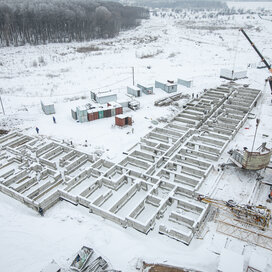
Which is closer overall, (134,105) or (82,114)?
(82,114)

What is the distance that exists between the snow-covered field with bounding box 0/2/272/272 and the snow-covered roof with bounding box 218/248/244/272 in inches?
37.9

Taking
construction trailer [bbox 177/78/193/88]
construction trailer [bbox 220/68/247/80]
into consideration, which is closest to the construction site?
construction trailer [bbox 177/78/193/88]

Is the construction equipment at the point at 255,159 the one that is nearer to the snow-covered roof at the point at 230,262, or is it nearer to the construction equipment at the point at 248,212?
the construction equipment at the point at 248,212

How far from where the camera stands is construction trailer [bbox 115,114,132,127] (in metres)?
26.9

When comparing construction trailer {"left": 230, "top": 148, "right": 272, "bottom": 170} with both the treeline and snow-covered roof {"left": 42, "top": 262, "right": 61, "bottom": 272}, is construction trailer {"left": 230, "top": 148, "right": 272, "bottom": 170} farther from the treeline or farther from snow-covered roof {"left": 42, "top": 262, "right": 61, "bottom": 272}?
the treeline

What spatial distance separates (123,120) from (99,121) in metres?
3.51

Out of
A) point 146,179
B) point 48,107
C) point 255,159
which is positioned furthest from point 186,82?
point 146,179

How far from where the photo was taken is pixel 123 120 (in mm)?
26938

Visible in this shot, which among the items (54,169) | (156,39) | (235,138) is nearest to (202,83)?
(235,138)

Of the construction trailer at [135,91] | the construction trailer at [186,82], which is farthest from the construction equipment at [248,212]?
Result: the construction trailer at [186,82]

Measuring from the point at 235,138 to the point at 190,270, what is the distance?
15916 mm

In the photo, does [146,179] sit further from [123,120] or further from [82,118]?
[82,118]

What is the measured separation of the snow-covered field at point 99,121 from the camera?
13914mm

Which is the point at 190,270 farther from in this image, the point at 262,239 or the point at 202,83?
the point at 202,83
